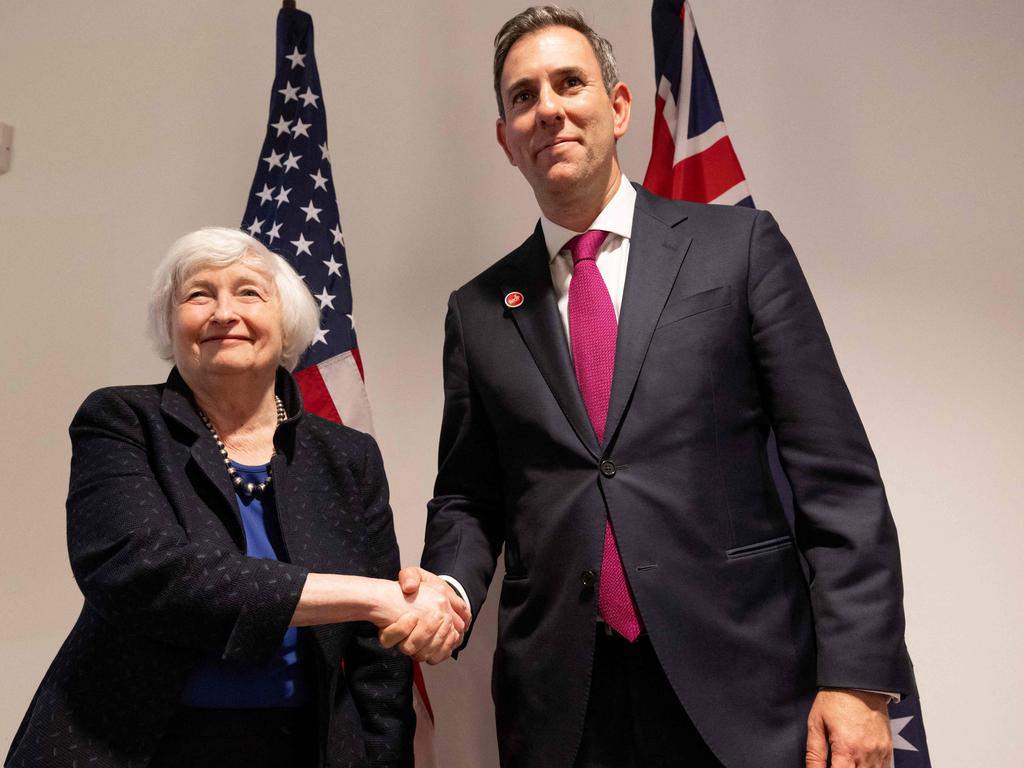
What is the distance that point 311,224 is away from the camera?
8.39ft

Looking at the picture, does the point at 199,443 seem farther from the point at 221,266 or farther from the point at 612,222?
the point at 612,222

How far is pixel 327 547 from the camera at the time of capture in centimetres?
177

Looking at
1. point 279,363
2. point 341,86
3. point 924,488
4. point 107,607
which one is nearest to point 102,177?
point 341,86

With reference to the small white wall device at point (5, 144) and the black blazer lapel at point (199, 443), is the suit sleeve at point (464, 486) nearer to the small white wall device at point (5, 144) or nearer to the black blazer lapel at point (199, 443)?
the black blazer lapel at point (199, 443)

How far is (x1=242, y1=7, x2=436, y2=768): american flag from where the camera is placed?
244cm

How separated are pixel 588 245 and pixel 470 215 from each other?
104cm

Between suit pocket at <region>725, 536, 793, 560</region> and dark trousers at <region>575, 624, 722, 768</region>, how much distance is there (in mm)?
199

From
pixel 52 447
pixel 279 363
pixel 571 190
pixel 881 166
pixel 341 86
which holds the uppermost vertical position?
pixel 341 86

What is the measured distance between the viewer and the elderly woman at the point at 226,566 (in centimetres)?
153

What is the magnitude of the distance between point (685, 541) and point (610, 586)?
144 millimetres

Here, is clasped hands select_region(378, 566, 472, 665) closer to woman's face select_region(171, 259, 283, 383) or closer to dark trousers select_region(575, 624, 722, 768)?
dark trousers select_region(575, 624, 722, 768)

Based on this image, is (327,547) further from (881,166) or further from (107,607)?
(881,166)

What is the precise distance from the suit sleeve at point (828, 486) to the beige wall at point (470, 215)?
987mm

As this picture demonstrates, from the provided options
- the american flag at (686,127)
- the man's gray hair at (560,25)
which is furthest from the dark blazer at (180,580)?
the american flag at (686,127)
